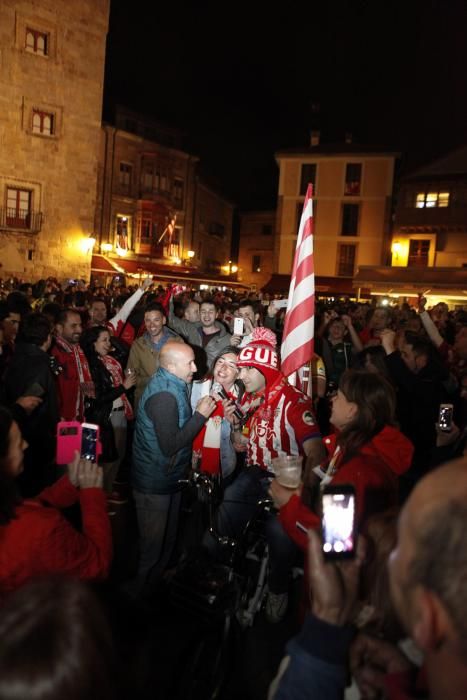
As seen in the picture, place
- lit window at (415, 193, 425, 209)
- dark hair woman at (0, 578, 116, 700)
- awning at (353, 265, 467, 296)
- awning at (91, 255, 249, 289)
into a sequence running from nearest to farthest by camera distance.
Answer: dark hair woman at (0, 578, 116, 700) < awning at (353, 265, 467, 296) < awning at (91, 255, 249, 289) < lit window at (415, 193, 425, 209)

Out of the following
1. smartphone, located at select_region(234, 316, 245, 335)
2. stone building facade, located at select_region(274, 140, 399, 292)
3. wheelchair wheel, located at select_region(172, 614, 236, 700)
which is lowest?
wheelchair wheel, located at select_region(172, 614, 236, 700)

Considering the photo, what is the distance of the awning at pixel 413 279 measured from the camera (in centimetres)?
2401

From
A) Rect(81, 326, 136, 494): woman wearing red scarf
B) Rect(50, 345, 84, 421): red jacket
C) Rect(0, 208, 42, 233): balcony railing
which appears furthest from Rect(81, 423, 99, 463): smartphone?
Rect(0, 208, 42, 233): balcony railing

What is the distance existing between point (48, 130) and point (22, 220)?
4566 millimetres

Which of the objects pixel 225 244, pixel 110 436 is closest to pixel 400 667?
pixel 110 436

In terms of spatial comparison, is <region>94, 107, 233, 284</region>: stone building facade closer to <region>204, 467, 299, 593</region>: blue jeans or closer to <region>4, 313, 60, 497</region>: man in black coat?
<region>4, 313, 60, 497</region>: man in black coat

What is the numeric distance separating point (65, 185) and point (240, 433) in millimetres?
24016

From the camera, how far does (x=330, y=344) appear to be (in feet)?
29.1

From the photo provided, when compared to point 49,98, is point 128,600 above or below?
below

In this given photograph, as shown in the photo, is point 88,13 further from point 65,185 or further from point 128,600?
point 128,600

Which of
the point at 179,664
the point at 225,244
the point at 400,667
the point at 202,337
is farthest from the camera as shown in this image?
the point at 225,244

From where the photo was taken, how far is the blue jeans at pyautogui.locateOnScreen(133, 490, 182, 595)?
3.95 metres

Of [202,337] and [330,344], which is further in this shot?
[330,344]

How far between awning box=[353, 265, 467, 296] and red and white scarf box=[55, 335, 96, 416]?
20.7m
